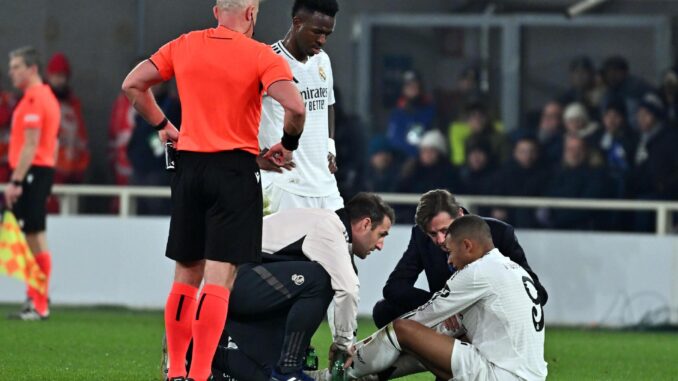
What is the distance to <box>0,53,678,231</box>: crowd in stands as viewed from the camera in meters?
14.6

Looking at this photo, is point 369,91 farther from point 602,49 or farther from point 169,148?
point 169,148

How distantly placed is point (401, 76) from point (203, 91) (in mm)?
7887

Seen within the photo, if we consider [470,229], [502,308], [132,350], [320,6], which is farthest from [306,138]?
[132,350]

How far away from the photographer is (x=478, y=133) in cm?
1497

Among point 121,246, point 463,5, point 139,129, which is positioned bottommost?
point 121,246

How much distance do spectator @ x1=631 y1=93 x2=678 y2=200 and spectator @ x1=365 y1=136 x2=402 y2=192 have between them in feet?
7.47

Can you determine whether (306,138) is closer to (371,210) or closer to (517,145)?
(371,210)

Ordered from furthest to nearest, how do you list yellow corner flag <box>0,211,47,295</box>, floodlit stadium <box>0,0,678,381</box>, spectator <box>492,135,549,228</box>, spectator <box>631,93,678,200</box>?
spectator <box>492,135,549,228</box> → spectator <box>631,93,678,200</box> → yellow corner flag <box>0,211,47,295</box> → floodlit stadium <box>0,0,678,381</box>

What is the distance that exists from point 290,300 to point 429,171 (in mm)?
7314

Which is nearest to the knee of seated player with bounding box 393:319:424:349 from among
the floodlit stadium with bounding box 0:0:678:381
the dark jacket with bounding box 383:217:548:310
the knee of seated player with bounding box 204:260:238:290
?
the dark jacket with bounding box 383:217:548:310

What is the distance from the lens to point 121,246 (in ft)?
48.1

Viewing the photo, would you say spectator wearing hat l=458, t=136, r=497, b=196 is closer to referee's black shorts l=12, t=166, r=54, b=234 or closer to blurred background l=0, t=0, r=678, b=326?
blurred background l=0, t=0, r=678, b=326

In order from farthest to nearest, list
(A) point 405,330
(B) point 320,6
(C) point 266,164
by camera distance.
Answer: (B) point 320,6, (C) point 266,164, (A) point 405,330

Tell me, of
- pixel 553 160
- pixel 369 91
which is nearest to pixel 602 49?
pixel 553 160
